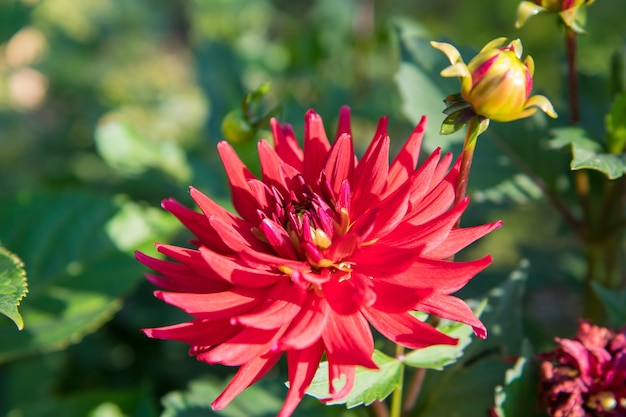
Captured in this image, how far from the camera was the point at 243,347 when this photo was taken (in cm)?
53

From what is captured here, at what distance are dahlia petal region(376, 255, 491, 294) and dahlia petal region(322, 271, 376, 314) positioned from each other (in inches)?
0.9

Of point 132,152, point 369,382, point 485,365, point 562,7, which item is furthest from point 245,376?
point 132,152

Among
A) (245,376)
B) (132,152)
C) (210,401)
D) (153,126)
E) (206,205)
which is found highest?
(206,205)

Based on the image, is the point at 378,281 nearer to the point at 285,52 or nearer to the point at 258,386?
the point at 258,386

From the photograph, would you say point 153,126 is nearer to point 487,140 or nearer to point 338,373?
point 487,140

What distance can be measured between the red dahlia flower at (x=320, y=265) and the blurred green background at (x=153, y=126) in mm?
140

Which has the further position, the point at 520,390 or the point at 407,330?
the point at 520,390

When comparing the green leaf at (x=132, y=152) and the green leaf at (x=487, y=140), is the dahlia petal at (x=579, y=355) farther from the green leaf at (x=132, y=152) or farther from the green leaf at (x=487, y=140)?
the green leaf at (x=132, y=152)

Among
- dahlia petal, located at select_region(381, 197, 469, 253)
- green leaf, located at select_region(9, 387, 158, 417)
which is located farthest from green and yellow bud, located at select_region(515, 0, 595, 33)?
green leaf, located at select_region(9, 387, 158, 417)

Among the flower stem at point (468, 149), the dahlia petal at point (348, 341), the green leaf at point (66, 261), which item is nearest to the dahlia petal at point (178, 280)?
the dahlia petal at point (348, 341)

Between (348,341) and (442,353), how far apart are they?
0.55 feet

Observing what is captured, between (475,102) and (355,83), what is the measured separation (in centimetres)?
102

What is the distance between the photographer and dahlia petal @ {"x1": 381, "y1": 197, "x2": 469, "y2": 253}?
55 centimetres

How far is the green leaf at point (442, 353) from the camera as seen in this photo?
2.13 ft
